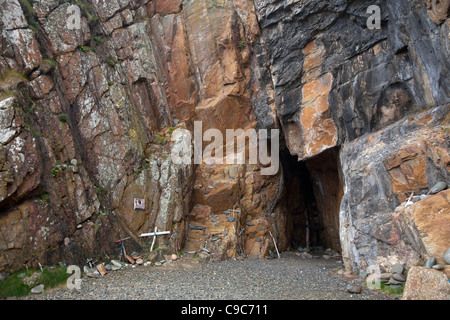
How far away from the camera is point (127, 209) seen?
14617 mm

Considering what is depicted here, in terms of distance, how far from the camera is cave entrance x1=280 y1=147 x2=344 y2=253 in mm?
20219

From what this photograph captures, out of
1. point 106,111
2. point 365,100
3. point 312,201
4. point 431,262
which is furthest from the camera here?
point 312,201

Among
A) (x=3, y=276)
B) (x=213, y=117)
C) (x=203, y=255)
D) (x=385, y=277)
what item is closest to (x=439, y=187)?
(x=385, y=277)

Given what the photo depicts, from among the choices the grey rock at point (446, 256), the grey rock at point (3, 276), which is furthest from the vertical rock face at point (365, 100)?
the grey rock at point (3, 276)

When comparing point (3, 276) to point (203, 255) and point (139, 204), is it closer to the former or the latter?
point (139, 204)

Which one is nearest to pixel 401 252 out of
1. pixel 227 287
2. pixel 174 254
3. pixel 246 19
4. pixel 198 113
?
pixel 227 287

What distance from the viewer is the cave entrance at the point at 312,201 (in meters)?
20.2

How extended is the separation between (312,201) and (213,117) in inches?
439

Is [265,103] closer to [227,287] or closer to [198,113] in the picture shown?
[198,113]

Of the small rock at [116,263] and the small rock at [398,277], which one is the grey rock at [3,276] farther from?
the small rock at [398,277]

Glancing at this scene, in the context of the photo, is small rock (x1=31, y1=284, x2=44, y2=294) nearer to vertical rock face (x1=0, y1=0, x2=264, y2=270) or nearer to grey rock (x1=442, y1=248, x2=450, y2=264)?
vertical rock face (x1=0, y1=0, x2=264, y2=270)

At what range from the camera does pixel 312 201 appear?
24.8 m

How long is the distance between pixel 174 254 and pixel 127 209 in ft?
A: 9.87

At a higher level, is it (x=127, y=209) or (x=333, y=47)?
(x=333, y=47)
